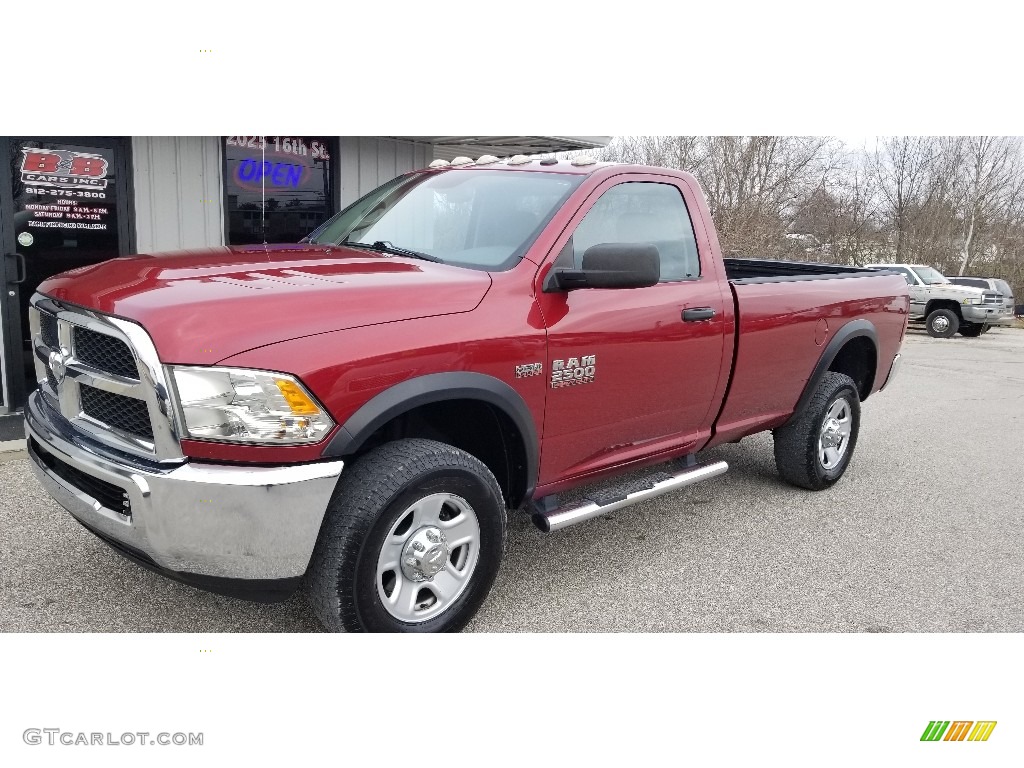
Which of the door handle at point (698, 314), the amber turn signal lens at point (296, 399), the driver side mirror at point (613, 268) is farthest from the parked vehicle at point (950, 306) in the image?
the amber turn signal lens at point (296, 399)

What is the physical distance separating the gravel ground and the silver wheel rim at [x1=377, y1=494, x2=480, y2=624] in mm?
340

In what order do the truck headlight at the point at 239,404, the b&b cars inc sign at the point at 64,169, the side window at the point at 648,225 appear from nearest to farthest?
the truck headlight at the point at 239,404
the side window at the point at 648,225
the b&b cars inc sign at the point at 64,169

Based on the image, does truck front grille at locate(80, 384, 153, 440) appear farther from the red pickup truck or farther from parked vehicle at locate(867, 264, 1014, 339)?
parked vehicle at locate(867, 264, 1014, 339)

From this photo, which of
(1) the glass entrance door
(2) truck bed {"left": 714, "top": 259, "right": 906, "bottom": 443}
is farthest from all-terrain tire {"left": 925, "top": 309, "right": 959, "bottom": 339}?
(1) the glass entrance door

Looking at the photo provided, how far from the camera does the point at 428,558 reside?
3.06 m

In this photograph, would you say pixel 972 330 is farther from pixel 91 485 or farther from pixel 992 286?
pixel 91 485

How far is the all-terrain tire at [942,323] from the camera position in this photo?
1958cm

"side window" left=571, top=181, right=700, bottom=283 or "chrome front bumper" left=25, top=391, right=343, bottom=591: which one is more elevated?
"side window" left=571, top=181, right=700, bottom=283

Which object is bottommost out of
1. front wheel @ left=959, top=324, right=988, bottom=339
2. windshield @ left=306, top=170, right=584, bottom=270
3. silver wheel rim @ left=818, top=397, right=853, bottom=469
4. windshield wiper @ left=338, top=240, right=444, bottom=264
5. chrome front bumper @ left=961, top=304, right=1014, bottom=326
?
front wheel @ left=959, top=324, right=988, bottom=339

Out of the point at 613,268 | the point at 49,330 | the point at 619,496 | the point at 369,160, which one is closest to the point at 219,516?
the point at 49,330

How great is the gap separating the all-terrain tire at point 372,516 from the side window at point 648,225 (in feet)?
3.97

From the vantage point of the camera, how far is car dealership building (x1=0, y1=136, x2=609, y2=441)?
6.40 meters

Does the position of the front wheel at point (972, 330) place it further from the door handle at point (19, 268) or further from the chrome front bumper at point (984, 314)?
the door handle at point (19, 268)

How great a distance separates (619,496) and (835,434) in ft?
7.94
